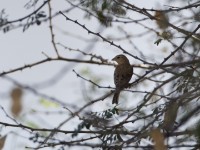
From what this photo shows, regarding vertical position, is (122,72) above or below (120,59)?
below

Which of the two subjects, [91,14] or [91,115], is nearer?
[91,115]

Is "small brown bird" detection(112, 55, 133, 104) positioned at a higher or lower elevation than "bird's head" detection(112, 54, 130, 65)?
lower

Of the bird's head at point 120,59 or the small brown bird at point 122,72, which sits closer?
the small brown bird at point 122,72

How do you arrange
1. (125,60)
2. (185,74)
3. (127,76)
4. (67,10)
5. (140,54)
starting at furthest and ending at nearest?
(125,60) < (127,76) < (140,54) < (67,10) < (185,74)

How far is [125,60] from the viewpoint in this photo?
225 inches

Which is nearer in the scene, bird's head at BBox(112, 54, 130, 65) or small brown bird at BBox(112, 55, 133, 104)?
small brown bird at BBox(112, 55, 133, 104)

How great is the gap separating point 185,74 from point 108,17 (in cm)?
148

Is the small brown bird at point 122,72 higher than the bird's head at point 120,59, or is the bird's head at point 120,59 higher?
the bird's head at point 120,59

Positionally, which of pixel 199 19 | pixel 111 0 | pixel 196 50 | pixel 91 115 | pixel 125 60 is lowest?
pixel 91 115

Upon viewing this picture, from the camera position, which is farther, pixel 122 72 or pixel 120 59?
pixel 120 59

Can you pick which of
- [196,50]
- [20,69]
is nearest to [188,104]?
[196,50]

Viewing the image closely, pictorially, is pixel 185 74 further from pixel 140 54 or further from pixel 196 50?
pixel 140 54

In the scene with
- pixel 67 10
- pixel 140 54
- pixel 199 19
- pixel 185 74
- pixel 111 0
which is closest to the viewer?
pixel 185 74

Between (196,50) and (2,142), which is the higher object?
(196,50)
